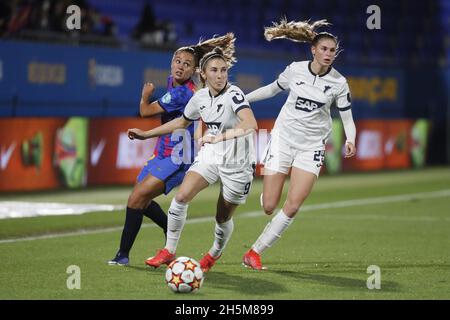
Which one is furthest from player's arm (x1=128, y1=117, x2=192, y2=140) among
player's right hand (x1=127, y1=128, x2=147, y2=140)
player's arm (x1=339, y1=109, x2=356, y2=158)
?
player's arm (x1=339, y1=109, x2=356, y2=158)

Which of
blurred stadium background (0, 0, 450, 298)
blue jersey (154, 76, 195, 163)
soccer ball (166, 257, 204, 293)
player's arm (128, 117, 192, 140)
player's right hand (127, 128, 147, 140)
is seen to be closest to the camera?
soccer ball (166, 257, 204, 293)

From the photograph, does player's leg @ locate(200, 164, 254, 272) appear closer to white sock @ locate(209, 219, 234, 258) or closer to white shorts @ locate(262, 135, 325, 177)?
white sock @ locate(209, 219, 234, 258)

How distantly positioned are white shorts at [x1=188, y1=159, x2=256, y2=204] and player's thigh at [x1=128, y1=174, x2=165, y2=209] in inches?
18.2

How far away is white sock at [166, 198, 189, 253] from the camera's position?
927 cm

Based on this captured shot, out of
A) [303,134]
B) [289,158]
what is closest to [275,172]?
[289,158]

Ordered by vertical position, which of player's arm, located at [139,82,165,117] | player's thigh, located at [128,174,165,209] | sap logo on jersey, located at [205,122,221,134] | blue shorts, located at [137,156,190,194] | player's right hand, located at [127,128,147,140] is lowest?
player's thigh, located at [128,174,165,209]

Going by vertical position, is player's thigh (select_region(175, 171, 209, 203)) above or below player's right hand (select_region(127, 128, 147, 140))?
below

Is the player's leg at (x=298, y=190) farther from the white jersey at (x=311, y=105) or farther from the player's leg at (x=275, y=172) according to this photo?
the white jersey at (x=311, y=105)

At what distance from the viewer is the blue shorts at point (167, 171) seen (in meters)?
9.49

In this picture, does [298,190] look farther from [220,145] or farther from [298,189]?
[220,145]

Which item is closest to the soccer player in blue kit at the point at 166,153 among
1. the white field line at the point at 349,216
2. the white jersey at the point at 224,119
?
the white jersey at the point at 224,119

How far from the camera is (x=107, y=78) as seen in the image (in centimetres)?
2159

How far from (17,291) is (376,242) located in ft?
17.5
